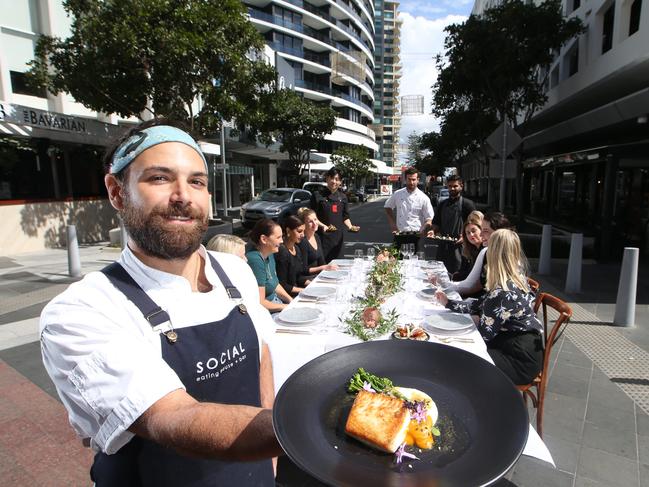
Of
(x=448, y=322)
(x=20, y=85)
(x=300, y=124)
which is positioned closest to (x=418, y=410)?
(x=448, y=322)

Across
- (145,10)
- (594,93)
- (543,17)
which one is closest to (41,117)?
(145,10)

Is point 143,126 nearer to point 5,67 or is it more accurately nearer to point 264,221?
point 264,221

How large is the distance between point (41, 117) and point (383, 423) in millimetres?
13234

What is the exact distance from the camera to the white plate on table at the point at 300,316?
118 inches

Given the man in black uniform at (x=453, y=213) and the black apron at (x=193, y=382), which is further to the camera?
the man in black uniform at (x=453, y=213)

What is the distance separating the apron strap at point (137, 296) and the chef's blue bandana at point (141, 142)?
349 millimetres

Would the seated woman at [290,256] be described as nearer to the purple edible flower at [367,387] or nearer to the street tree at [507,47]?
the purple edible flower at [367,387]

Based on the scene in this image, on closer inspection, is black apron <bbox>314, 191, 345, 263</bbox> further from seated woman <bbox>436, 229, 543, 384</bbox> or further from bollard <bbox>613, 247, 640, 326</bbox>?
bollard <bbox>613, 247, 640, 326</bbox>

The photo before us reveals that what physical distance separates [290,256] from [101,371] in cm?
417

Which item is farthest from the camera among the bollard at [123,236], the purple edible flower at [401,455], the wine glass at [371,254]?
the wine glass at [371,254]

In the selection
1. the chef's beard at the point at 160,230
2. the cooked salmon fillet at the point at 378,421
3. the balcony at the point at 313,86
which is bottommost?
the cooked salmon fillet at the point at 378,421

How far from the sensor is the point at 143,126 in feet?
4.36

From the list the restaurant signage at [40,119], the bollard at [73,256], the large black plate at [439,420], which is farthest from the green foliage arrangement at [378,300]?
the restaurant signage at [40,119]

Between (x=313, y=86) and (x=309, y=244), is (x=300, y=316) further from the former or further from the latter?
(x=313, y=86)
